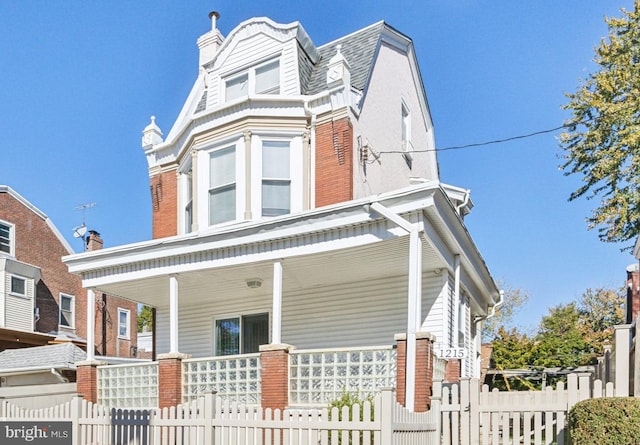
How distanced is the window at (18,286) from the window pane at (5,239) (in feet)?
4.34

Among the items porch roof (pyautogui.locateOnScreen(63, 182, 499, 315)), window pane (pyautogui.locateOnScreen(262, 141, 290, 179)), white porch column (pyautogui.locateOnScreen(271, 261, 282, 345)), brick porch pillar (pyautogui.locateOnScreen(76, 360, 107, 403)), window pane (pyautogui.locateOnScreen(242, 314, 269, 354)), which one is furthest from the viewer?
window pane (pyautogui.locateOnScreen(242, 314, 269, 354))

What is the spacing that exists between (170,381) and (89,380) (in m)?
2.41

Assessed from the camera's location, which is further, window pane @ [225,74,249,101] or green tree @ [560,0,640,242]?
green tree @ [560,0,640,242]

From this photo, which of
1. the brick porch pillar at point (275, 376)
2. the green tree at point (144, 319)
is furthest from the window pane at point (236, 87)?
the green tree at point (144, 319)

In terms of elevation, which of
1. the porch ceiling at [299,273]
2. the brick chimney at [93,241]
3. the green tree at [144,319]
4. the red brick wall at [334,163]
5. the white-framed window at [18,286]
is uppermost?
the red brick wall at [334,163]

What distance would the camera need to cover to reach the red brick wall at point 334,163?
12.7 m

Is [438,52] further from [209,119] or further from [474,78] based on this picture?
[209,119]

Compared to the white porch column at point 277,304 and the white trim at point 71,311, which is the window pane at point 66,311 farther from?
the white porch column at point 277,304

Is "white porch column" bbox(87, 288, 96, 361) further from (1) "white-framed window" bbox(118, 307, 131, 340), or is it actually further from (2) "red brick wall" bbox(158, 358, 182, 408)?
(1) "white-framed window" bbox(118, 307, 131, 340)

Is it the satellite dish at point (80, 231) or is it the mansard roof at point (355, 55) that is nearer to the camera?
the mansard roof at point (355, 55)

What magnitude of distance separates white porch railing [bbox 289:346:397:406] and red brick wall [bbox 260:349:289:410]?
0.13 metres

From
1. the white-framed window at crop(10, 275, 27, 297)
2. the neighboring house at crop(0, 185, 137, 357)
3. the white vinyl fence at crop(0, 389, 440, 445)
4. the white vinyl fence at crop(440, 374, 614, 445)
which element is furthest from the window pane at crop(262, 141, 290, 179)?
the white-framed window at crop(10, 275, 27, 297)

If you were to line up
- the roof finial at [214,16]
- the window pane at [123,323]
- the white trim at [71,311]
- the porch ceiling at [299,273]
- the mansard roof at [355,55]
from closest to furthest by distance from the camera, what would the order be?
the porch ceiling at [299,273], the mansard roof at [355,55], the roof finial at [214,16], the white trim at [71,311], the window pane at [123,323]

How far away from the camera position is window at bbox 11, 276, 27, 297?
78.1 ft
